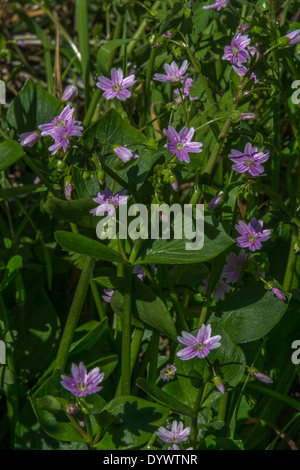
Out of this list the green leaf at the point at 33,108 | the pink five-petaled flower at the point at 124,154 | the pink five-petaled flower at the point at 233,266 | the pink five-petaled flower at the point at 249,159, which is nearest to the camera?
the pink five-petaled flower at the point at 124,154

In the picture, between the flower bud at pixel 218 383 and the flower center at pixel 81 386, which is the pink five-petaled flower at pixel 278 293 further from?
the flower center at pixel 81 386

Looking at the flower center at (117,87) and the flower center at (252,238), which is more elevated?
the flower center at (117,87)

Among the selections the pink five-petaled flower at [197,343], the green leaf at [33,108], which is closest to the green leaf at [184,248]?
the pink five-petaled flower at [197,343]

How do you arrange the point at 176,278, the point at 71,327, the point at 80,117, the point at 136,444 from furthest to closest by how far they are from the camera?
the point at 80,117 → the point at 176,278 → the point at 71,327 → the point at 136,444
